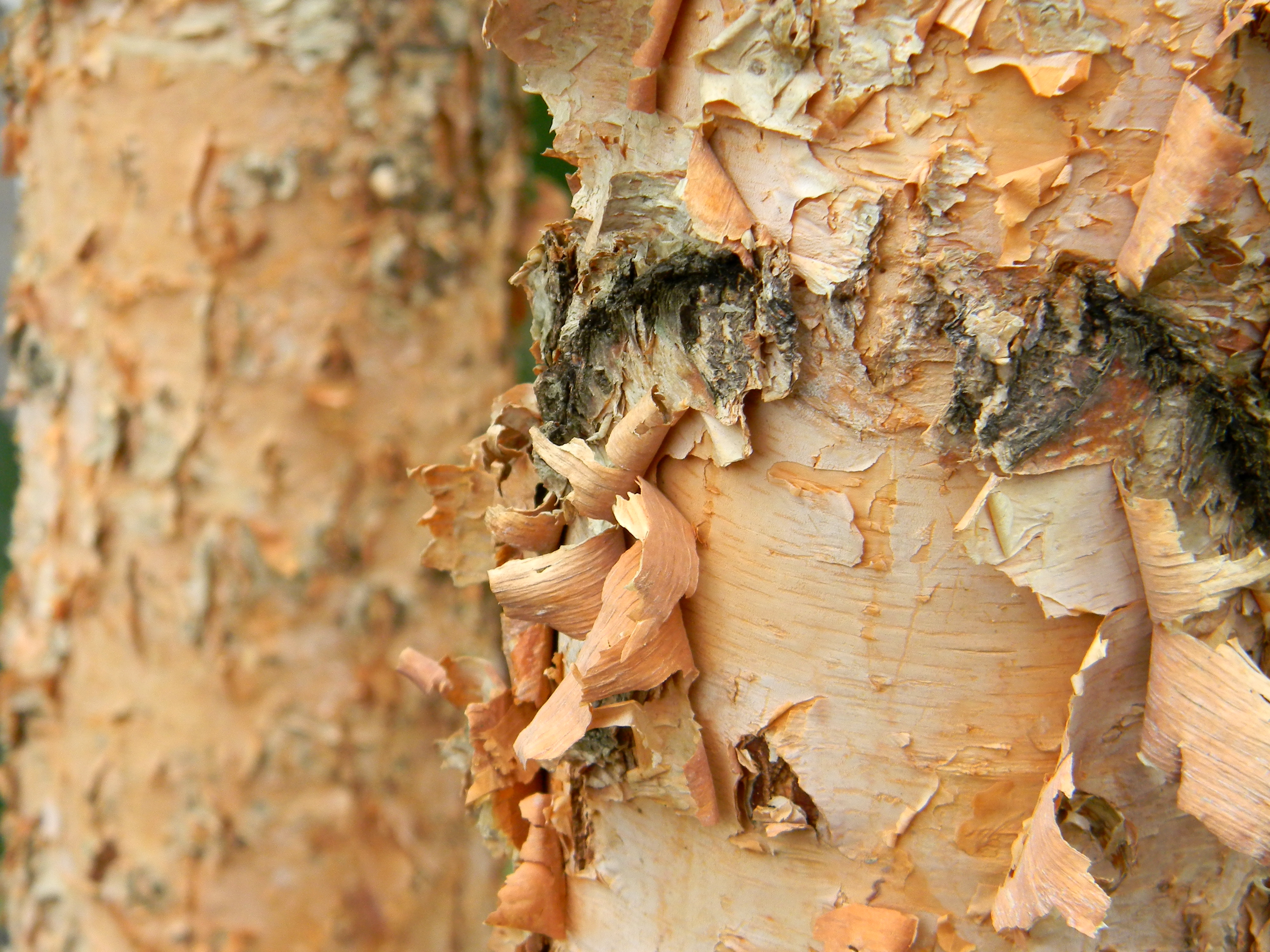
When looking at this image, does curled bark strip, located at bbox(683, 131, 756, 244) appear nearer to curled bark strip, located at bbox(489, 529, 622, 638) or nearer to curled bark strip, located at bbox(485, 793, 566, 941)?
curled bark strip, located at bbox(489, 529, 622, 638)

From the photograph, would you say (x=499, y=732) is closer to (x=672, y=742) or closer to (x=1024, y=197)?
(x=672, y=742)

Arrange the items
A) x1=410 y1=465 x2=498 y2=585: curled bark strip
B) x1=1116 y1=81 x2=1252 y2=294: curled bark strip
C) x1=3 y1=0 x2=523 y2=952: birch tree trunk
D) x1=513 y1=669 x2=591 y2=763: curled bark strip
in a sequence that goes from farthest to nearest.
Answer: x1=3 y1=0 x2=523 y2=952: birch tree trunk
x1=410 y1=465 x2=498 y2=585: curled bark strip
x1=513 y1=669 x2=591 y2=763: curled bark strip
x1=1116 y1=81 x2=1252 y2=294: curled bark strip

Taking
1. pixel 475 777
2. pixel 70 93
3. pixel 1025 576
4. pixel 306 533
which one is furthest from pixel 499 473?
pixel 70 93

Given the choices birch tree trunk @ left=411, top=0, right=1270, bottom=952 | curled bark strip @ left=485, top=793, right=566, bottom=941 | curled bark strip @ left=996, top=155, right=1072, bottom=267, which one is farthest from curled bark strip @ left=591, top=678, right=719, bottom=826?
curled bark strip @ left=996, top=155, right=1072, bottom=267

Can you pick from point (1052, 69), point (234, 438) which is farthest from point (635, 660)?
point (234, 438)

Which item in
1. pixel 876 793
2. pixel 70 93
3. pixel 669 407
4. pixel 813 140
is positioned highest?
pixel 813 140

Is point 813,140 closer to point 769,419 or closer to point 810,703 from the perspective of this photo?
point 769,419
